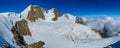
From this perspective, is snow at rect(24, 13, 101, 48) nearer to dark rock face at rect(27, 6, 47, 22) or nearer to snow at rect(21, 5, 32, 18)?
dark rock face at rect(27, 6, 47, 22)

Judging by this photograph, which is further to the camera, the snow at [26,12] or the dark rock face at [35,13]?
the dark rock face at [35,13]

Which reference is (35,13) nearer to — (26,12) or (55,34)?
(26,12)

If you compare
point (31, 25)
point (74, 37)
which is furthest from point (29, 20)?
point (74, 37)

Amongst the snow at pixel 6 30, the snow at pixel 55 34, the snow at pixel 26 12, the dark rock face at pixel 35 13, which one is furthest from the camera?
the dark rock face at pixel 35 13

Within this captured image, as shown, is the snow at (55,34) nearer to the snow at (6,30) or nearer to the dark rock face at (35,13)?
the dark rock face at (35,13)

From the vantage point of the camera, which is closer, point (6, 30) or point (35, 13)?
point (6, 30)

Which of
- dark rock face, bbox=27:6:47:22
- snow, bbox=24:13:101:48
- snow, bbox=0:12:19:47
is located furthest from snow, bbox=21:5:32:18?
snow, bbox=0:12:19:47

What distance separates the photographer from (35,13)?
186 meters

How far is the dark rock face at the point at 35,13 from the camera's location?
594 feet

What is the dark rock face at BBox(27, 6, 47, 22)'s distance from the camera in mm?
181100

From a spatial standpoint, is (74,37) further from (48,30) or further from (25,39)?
(25,39)

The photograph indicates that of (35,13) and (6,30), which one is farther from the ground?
(35,13)

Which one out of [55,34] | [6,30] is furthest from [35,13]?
[6,30]

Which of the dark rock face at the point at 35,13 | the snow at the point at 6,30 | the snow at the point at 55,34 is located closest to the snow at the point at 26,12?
the dark rock face at the point at 35,13
